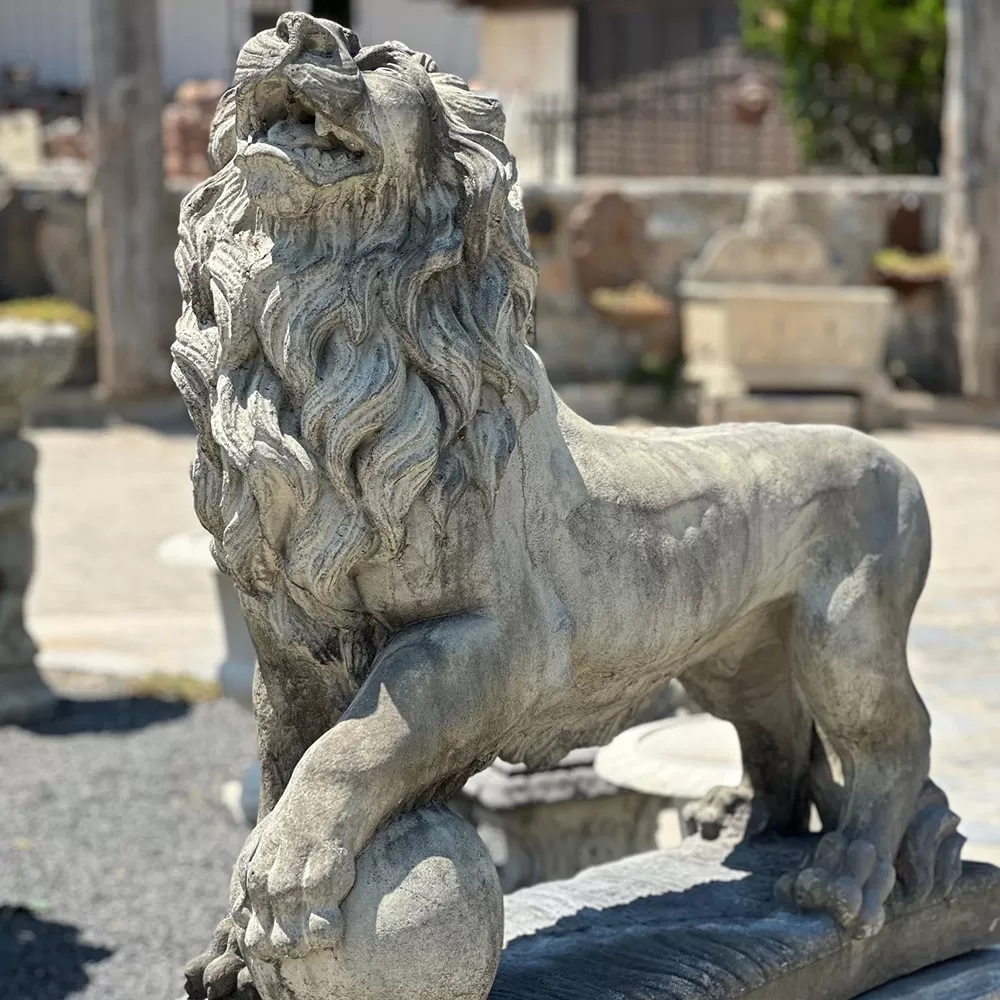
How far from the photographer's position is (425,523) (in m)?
2.16

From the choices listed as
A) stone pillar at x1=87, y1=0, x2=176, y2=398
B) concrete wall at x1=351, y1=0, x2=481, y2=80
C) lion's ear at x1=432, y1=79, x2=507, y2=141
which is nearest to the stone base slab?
lion's ear at x1=432, y1=79, x2=507, y2=141

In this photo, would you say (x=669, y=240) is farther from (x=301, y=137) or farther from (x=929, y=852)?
(x=301, y=137)

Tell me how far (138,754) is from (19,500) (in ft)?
3.26

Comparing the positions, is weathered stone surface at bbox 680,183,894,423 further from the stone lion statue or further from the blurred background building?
the stone lion statue

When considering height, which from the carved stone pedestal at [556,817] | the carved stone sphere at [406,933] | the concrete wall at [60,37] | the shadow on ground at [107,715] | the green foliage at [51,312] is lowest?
the shadow on ground at [107,715]

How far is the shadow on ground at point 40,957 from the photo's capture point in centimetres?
383

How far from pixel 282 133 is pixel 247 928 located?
1.00m

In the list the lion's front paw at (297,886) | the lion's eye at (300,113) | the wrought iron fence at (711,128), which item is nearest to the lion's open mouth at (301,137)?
the lion's eye at (300,113)

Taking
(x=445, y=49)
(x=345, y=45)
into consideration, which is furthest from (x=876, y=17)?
(x=345, y=45)

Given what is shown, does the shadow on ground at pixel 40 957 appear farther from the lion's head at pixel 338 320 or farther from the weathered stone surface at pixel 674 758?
the lion's head at pixel 338 320

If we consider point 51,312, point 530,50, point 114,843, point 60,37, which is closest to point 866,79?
point 530,50

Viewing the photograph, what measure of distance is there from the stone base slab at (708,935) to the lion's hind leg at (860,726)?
2.6 inches

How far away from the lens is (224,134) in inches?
89.4

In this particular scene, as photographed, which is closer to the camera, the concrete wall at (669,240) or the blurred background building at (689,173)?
the blurred background building at (689,173)
